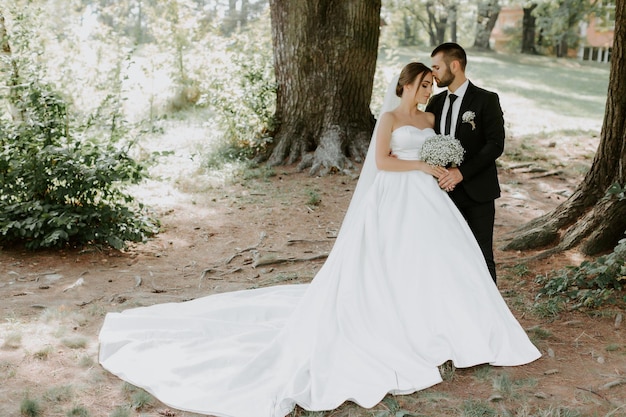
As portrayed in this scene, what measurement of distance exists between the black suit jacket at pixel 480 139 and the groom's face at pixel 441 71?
0.51 feet

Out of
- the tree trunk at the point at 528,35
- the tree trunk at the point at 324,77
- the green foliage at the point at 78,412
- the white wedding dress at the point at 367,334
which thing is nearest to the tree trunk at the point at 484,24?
the tree trunk at the point at 528,35

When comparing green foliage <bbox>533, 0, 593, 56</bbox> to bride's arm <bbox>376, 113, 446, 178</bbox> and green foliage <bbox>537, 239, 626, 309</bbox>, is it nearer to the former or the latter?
green foliage <bbox>537, 239, 626, 309</bbox>

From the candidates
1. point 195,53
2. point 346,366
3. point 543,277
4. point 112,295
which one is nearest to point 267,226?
point 112,295

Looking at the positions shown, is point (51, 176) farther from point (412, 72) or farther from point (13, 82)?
point (412, 72)

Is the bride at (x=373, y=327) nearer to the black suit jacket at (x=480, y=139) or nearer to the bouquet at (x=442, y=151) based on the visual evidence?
the bouquet at (x=442, y=151)

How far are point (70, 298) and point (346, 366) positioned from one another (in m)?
3.00

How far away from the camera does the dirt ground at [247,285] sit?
3.73m

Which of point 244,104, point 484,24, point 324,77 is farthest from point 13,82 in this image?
point 484,24

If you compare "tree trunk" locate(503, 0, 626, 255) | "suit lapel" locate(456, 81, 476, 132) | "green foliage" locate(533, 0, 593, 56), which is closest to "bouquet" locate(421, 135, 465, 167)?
"suit lapel" locate(456, 81, 476, 132)

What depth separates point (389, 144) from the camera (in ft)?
14.6

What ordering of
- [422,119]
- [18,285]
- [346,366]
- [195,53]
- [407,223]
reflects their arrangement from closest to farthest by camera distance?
1. [346,366]
2. [407,223]
3. [422,119]
4. [18,285]
5. [195,53]

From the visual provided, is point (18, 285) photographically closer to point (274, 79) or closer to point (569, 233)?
point (569, 233)

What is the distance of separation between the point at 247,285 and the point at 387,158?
2.32 meters

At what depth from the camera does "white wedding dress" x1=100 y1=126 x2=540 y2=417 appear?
3.77m
